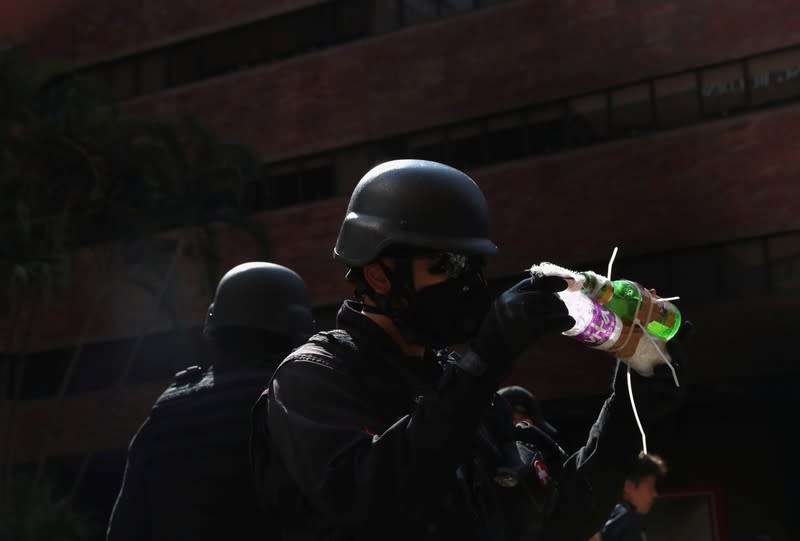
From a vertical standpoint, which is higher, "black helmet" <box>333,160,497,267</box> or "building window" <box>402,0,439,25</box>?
"building window" <box>402,0,439,25</box>

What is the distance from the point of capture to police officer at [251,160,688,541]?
214 cm

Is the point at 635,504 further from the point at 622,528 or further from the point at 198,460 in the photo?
the point at 198,460

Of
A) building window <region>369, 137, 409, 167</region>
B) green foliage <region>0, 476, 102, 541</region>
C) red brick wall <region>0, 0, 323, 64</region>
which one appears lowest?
green foliage <region>0, 476, 102, 541</region>

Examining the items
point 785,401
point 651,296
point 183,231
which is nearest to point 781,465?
point 785,401

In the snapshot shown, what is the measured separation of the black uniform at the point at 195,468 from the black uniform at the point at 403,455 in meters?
0.81

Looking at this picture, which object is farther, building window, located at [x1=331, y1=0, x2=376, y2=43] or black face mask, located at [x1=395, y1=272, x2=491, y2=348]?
building window, located at [x1=331, y1=0, x2=376, y2=43]

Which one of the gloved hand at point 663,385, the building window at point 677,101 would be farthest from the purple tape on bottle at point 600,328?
the building window at point 677,101

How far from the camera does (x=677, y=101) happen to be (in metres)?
20.6

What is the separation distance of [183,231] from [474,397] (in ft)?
65.1

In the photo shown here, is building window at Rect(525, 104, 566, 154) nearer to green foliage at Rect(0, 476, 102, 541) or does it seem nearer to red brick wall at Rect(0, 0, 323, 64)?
red brick wall at Rect(0, 0, 323, 64)

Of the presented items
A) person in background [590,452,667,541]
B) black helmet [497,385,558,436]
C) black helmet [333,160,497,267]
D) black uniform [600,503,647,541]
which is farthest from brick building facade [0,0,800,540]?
black helmet [333,160,497,267]

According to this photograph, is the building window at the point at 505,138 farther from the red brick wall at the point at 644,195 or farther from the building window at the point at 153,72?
the building window at the point at 153,72

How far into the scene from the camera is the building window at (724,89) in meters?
20.1

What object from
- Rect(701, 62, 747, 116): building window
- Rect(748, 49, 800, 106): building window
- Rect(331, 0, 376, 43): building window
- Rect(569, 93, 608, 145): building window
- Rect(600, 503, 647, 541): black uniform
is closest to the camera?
Rect(600, 503, 647, 541): black uniform
